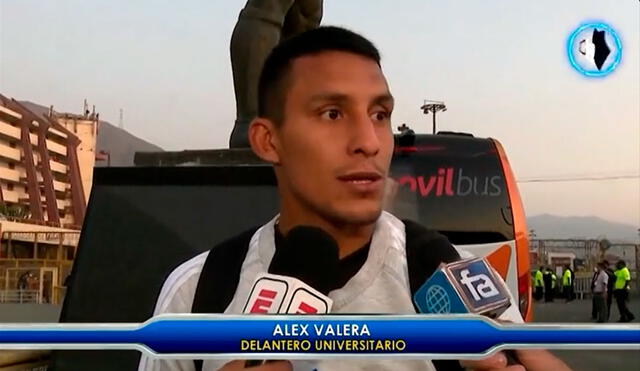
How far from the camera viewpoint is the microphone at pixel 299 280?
151 cm

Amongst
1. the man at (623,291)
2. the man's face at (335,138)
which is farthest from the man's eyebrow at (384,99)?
the man at (623,291)

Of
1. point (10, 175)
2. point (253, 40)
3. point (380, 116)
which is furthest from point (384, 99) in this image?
point (10, 175)

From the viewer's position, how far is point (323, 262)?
5.05ft

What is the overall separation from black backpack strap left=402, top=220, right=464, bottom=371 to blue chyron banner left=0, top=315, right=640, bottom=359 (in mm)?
62

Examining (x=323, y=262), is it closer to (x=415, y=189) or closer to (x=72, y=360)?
(x=415, y=189)

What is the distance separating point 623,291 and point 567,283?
4.9 inches

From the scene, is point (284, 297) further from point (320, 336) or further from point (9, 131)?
point (9, 131)

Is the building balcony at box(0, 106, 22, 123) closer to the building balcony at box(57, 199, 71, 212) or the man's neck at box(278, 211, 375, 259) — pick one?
the building balcony at box(57, 199, 71, 212)

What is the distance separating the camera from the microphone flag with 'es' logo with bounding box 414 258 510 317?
1.51m

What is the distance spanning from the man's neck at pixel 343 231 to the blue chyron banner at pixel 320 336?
0.16m

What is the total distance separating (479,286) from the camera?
1.52m

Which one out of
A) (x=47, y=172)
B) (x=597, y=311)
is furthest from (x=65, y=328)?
(x=597, y=311)

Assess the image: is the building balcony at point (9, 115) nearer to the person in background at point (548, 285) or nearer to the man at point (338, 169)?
the man at point (338, 169)

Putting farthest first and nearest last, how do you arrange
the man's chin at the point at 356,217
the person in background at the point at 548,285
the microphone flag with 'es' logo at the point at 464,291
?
1. the person in background at the point at 548,285
2. the man's chin at the point at 356,217
3. the microphone flag with 'es' logo at the point at 464,291
